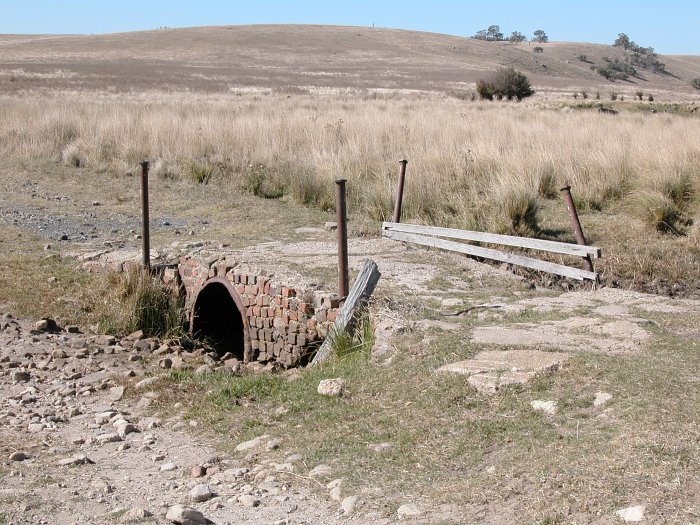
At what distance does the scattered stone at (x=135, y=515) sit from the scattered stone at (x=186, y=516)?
0.16 m

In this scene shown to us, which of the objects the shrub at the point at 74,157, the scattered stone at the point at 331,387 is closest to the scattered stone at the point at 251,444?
the scattered stone at the point at 331,387

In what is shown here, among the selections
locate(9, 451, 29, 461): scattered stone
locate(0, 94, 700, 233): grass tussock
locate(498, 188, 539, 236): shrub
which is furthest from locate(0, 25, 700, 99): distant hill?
locate(9, 451, 29, 461): scattered stone

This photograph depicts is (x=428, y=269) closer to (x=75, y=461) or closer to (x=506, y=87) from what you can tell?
(x=75, y=461)

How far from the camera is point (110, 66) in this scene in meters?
61.1

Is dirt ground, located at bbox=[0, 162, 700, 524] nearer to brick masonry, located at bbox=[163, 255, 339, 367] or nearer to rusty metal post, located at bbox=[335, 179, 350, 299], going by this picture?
brick masonry, located at bbox=[163, 255, 339, 367]

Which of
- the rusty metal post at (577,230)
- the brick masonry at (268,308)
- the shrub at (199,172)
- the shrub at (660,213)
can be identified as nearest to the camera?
the brick masonry at (268,308)

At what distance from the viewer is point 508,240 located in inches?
356

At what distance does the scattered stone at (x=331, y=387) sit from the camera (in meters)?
5.71

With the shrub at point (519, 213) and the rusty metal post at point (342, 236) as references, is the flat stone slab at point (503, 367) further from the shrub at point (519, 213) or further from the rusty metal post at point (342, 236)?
the shrub at point (519, 213)

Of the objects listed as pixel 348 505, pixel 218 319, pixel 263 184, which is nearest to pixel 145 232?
pixel 218 319

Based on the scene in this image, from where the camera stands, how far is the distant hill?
170 feet

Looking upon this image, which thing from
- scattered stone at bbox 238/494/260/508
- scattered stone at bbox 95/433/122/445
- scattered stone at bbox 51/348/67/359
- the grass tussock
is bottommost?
scattered stone at bbox 51/348/67/359

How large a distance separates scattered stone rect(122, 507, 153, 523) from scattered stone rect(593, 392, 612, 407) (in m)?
2.41

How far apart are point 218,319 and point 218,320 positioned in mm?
11
